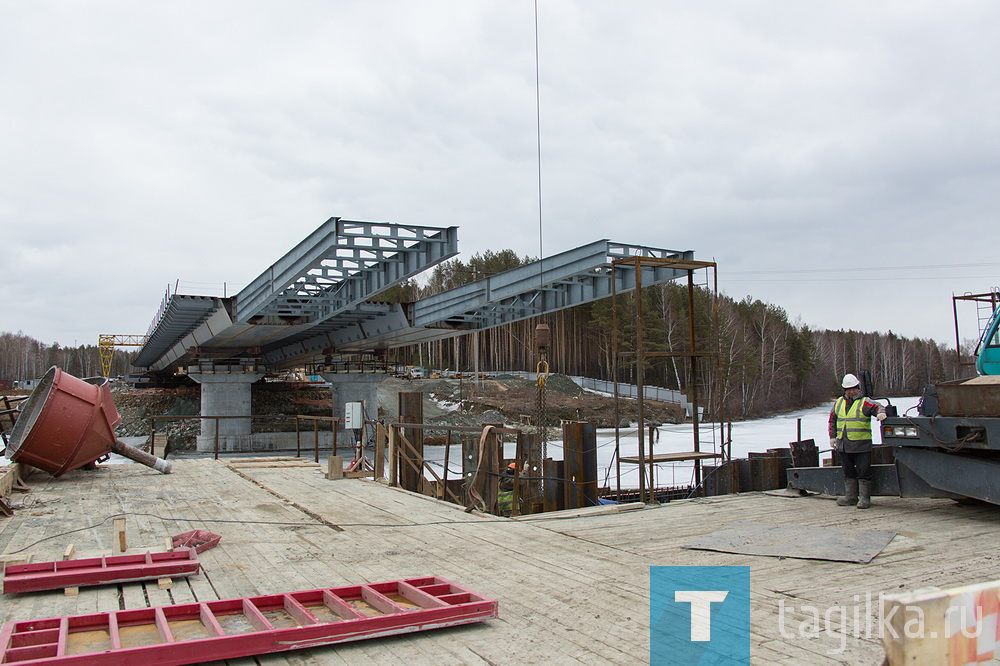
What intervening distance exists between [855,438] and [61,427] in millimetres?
12237

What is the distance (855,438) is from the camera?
875 centimetres

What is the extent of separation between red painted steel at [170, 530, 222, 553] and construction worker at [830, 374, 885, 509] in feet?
23.6

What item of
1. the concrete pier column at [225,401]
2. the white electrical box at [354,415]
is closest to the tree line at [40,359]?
the concrete pier column at [225,401]

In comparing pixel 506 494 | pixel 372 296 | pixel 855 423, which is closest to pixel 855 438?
pixel 855 423

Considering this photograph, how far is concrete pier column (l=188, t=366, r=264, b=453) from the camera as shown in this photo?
127 feet

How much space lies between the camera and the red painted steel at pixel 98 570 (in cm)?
546

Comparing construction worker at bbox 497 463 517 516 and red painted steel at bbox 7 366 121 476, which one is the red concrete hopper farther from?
construction worker at bbox 497 463 517 516

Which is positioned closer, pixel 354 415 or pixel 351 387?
pixel 354 415

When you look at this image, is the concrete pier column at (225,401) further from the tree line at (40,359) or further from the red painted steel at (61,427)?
the tree line at (40,359)

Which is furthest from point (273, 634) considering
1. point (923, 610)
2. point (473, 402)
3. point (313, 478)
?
point (473, 402)

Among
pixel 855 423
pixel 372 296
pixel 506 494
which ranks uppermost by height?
pixel 372 296

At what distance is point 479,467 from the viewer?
976 cm

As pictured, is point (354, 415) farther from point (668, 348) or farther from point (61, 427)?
point (668, 348)

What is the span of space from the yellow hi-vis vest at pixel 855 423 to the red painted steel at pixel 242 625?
579cm
